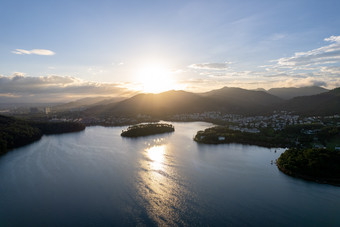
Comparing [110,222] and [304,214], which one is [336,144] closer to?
[304,214]

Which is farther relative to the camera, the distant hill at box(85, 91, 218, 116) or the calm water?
the distant hill at box(85, 91, 218, 116)

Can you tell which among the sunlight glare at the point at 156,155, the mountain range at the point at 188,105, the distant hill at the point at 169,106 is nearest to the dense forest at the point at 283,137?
the sunlight glare at the point at 156,155

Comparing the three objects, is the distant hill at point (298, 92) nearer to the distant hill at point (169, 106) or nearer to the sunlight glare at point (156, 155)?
the distant hill at point (169, 106)

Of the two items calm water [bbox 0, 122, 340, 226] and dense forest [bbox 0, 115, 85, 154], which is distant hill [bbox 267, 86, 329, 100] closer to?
calm water [bbox 0, 122, 340, 226]

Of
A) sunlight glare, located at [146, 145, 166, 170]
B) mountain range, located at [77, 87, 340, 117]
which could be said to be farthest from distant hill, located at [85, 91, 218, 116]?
sunlight glare, located at [146, 145, 166, 170]

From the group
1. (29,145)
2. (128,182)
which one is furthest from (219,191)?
(29,145)
